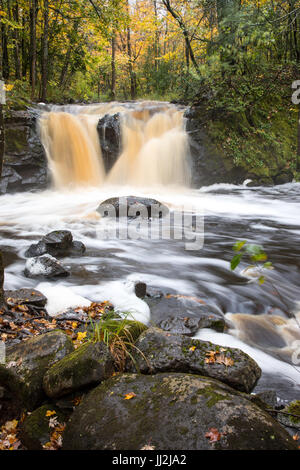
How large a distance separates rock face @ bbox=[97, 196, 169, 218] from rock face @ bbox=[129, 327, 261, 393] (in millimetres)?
6066

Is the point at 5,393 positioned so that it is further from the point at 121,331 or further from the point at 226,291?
the point at 226,291

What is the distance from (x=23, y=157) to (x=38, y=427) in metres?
10.7

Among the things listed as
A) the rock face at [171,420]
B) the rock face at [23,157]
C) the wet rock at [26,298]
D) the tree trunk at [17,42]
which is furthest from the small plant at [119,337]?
the tree trunk at [17,42]

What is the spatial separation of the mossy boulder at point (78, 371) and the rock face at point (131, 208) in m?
6.39

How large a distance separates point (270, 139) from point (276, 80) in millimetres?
3087

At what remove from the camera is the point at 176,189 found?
502 inches

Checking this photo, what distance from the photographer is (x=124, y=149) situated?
12.9 meters

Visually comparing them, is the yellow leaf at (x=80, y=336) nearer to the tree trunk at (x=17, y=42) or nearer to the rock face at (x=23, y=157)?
the rock face at (x=23, y=157)

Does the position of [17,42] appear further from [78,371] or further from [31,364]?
[78,371]

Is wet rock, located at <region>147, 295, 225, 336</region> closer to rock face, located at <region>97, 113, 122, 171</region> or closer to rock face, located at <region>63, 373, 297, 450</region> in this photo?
rock face, located at <region>63, 373, 297, 450</region>

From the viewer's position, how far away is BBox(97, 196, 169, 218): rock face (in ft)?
27.9

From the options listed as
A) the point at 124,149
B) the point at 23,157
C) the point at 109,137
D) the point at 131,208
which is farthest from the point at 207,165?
the point at 23,157

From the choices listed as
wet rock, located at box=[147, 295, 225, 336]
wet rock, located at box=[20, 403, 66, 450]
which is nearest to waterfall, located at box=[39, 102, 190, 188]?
wet rock, located at box=[147, 295, 225, 336]

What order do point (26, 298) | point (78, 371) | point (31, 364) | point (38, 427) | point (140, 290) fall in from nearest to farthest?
1. point (38, 427)
2. point (78, 371)
3. point (31, 364)
4. point (26, 298)
5. point (140, 290)
